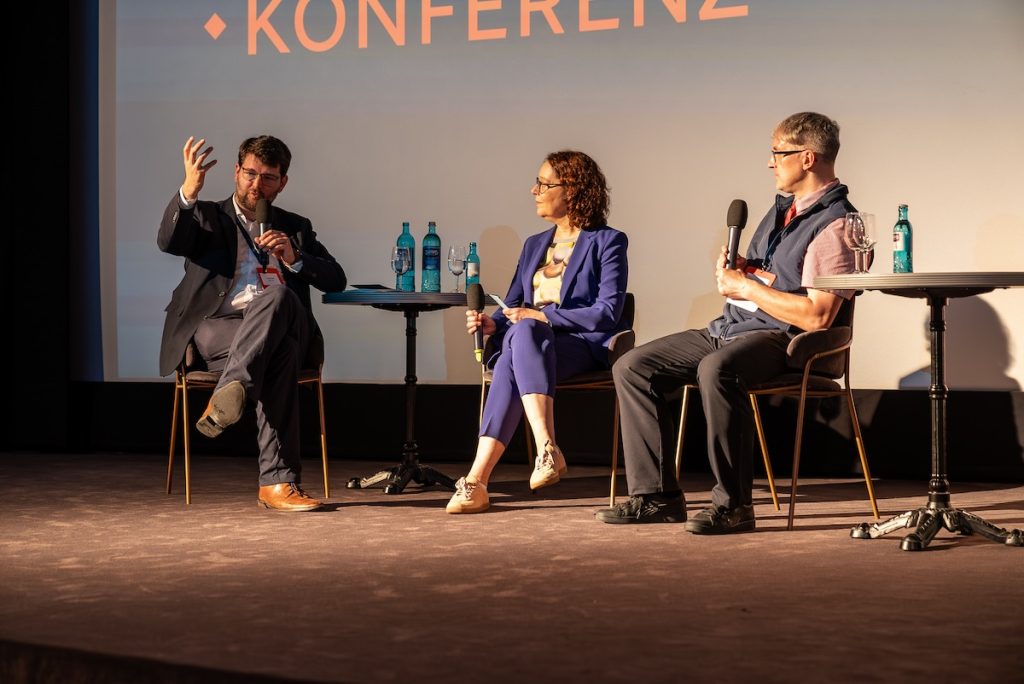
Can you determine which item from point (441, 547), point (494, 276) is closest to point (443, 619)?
point (441, 547)

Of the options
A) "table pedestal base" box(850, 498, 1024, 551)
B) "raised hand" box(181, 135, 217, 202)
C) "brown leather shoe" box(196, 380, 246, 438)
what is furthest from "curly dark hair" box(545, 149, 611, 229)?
"table pedestal base" box(850, 498, 1024, 551)

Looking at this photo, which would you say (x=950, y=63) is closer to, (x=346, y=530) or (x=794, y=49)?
(x=794, y=49)

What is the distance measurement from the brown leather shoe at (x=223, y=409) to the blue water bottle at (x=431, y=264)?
0.99 metres

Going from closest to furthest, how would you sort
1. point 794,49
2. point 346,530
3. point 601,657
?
point 601,657 < point 346,530 < point 794,49

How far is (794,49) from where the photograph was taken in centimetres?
489

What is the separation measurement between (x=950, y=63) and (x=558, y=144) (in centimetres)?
158

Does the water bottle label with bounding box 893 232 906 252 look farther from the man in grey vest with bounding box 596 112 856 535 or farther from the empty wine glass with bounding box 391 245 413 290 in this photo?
the empty wine glass with bounding box 391 245 413 290

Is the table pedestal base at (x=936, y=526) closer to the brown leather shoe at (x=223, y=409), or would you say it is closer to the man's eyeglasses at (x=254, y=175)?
the brown leather shoe at (x=223, y=409)

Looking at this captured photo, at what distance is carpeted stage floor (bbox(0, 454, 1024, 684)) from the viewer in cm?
197

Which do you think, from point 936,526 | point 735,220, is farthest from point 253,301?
point 936,526

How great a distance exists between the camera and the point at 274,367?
3.88 metres

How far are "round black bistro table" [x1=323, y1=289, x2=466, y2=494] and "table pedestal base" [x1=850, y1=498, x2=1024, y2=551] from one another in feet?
5.05

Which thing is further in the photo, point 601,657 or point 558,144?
point 558,144

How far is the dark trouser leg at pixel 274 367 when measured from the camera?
378 centimetres
